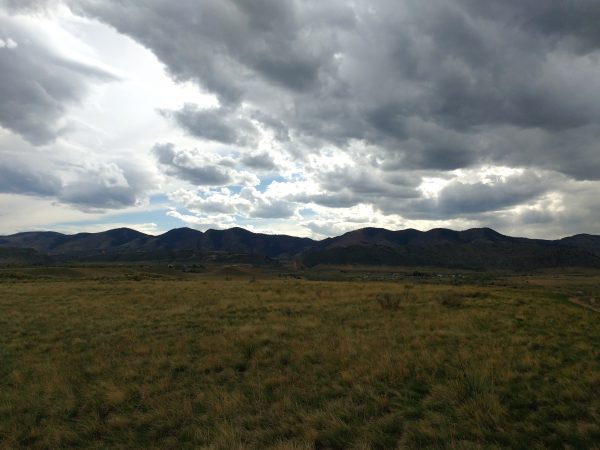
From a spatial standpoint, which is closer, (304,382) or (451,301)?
(304,382)

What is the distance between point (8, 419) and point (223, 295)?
20.2m

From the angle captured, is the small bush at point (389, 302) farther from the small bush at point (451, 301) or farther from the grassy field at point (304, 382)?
the small bush at point (451, 301)

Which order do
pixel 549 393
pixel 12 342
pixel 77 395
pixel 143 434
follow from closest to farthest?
pixel 143 434 < pixel 549 393 < pixel 77 395 < pixel 12 342

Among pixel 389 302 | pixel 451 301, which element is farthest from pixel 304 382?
pixel 451 301

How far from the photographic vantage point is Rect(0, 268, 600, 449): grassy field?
262 inches

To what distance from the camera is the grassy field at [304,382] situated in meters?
6.66

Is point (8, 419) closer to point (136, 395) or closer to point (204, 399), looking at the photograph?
point (136, 395)

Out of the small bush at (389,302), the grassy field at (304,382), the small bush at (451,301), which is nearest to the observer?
the grassy field at (304,382)

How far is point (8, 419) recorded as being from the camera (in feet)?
26.5

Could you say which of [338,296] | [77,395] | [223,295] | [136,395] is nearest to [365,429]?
[136,395]

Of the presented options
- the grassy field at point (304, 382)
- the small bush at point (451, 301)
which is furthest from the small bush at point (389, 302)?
the small bush at point (451, 301)

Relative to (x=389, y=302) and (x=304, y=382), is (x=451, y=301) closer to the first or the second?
(x=389, y=302)

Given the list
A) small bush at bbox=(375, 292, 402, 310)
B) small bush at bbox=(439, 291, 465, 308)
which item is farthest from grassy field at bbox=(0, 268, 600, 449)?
small bush at bbox=(439, 291, 465, 308)

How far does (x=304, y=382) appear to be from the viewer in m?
9.39
